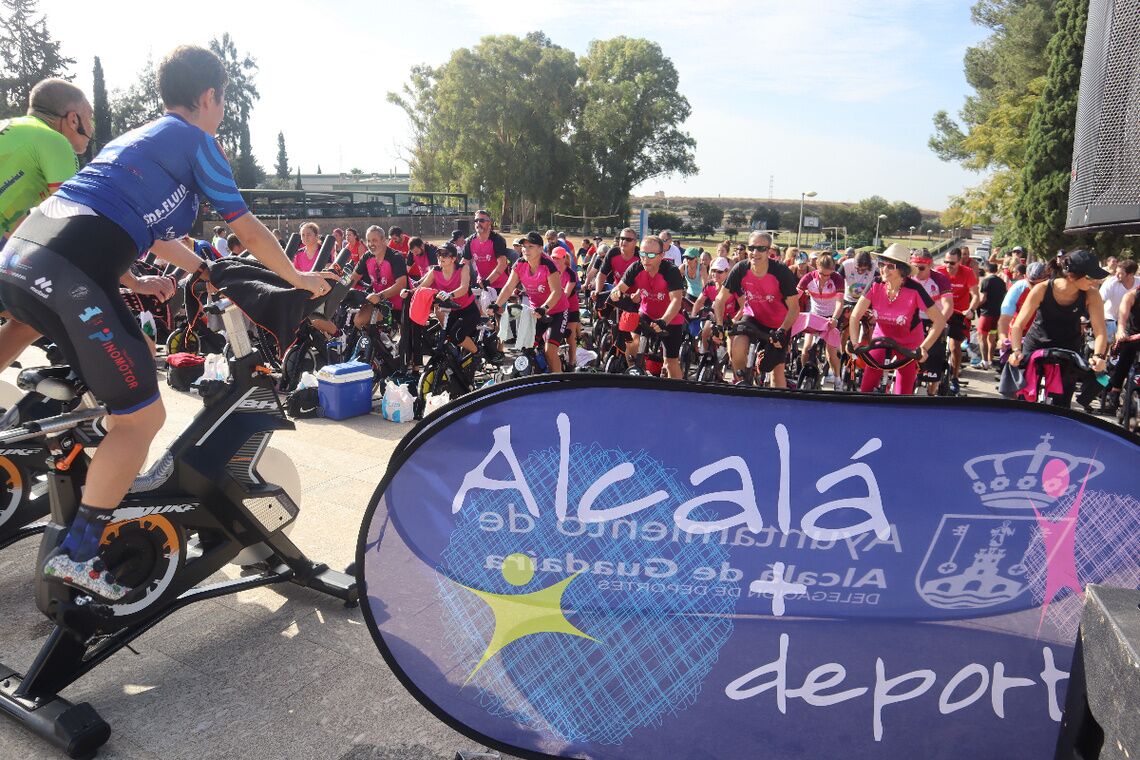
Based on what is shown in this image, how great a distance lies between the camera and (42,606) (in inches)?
113

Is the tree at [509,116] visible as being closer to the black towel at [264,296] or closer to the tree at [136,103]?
the tree at [136,103]

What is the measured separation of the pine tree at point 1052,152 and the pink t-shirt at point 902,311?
23.8 meters

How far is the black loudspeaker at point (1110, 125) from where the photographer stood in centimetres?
221

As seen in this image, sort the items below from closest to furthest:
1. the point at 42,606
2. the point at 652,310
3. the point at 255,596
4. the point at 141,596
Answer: the point at 42,606 → the point at 141,596 → the point at 255,596 → the point at 652,310

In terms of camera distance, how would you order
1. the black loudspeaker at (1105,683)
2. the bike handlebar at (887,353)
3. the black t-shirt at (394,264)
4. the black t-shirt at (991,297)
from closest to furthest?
the black loudspeaker at (1105,683), the bike handlebar at (887,353), the black t-shirt at (394,264), the black t-shirt at (991,297)

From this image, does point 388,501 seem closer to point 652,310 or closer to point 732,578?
point 732,578

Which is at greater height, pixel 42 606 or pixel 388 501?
pixel 388 501

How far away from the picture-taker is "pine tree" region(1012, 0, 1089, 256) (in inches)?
1008

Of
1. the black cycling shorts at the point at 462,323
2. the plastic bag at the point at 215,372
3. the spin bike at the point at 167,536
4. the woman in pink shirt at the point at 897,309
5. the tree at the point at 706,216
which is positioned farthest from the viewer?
the tree at the point at 706,216

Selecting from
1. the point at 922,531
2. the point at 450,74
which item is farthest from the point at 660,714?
the point at 450,74

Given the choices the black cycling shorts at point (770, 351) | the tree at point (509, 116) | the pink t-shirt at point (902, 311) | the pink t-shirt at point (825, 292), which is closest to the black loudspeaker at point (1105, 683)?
the pink t-shirt at point (902, 311)

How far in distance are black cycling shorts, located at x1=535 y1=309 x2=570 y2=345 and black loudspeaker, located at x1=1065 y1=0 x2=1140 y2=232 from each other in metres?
6.68

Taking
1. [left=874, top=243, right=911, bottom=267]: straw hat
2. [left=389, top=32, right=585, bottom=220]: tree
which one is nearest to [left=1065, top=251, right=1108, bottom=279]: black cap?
[left=874, top=243, right=911, bottom=267]: straw hat

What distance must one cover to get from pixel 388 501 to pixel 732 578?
3.48 ft
